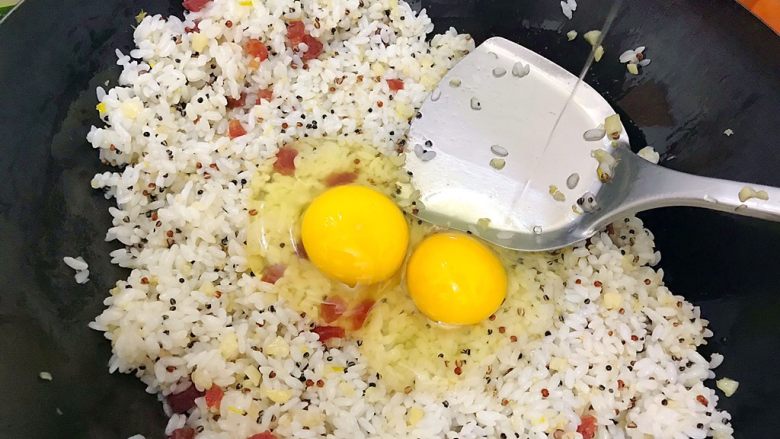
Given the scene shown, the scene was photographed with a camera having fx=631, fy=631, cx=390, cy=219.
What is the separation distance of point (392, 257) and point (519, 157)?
689mm

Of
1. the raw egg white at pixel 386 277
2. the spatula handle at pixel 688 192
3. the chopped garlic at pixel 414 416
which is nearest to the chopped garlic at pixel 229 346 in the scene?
the raw egg white at pixel 386 277

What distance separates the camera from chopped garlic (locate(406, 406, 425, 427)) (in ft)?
7.22

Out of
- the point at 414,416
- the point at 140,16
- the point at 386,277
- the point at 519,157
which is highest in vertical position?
the point at 140,16

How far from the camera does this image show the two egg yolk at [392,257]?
226 centimetres

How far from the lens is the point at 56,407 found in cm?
183

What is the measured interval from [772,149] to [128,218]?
7.82ft

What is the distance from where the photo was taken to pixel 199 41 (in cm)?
252

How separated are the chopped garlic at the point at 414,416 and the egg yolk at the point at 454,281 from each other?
1.12 ft

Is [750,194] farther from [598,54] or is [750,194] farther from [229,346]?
[229,346]

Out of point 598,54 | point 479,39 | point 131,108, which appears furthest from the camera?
point 479,39

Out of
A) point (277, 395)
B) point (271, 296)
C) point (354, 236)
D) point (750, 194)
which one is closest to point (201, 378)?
point (277, 395)

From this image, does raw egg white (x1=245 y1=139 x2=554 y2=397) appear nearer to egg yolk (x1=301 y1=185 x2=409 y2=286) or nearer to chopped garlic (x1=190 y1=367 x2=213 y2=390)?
egg yolk (x1=301 y1=185 x2=409 y2=286)

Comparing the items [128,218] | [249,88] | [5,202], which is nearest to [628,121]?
[249,88]

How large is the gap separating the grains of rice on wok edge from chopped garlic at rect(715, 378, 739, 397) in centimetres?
4
